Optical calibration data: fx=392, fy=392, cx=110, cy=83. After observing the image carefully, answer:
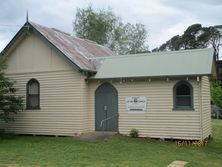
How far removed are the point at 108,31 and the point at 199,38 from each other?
27852mm

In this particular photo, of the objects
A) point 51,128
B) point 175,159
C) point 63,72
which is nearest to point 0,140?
point 51,128

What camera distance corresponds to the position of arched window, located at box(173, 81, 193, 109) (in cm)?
1838

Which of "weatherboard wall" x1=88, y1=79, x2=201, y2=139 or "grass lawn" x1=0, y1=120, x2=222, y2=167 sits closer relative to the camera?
"grass lawn" x1=0, y1=120, x2=222, y2=167

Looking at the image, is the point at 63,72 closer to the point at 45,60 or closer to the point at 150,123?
the point at 45,60

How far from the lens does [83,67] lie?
20.2 metres

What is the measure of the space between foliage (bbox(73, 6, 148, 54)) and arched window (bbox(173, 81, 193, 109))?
118ft

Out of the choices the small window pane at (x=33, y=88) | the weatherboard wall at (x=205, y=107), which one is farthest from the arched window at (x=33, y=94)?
the weatherboard wall at (x=205, y=107)

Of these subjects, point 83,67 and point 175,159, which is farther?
point 83,67

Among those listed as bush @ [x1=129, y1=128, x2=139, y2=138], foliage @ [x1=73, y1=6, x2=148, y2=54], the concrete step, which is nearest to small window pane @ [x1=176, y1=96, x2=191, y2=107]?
bush @ [x1=129, y1=128, x2=139, y2=138]

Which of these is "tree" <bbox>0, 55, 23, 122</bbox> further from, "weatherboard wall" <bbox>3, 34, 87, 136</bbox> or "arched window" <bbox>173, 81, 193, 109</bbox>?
"arched window" <bbox>173, 81, 193, 109</bbox>

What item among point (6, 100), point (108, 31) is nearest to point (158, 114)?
point (6, 100)

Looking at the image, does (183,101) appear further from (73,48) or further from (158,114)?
(73,48)

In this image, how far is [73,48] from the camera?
2248cm

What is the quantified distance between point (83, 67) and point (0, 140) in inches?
217
